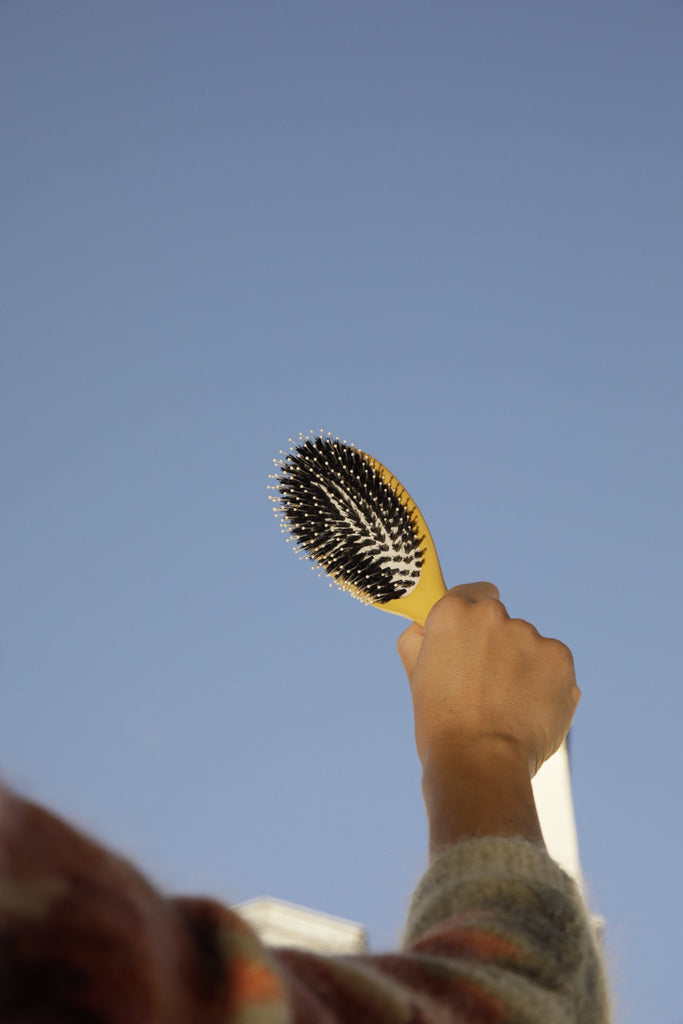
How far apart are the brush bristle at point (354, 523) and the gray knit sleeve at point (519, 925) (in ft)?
3.81

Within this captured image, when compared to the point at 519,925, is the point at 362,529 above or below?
above

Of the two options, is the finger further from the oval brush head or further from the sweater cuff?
the sweater cuff

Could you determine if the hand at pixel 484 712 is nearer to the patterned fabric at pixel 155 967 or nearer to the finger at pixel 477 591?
the finger at pixel 477 591

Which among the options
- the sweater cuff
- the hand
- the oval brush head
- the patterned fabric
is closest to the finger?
the hand

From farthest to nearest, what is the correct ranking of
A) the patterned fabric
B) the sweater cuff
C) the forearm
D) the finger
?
1. the finger
2. the forearm
3. the sweater cuff
4. the patterned fabric

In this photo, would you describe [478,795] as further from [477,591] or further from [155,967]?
[155,967]

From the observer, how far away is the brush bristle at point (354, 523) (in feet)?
6.49

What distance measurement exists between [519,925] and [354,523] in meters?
1.31

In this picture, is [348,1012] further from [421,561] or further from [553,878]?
[421,561]

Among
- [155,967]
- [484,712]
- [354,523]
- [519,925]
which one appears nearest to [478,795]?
[484,712]

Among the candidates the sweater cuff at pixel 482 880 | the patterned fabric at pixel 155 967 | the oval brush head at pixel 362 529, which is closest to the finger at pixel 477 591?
the oval brush head at pixel 362 529

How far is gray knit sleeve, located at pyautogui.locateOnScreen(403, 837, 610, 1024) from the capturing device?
0.64 meters

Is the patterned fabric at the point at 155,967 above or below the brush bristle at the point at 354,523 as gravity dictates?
below

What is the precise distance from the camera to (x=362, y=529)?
1991 mm
